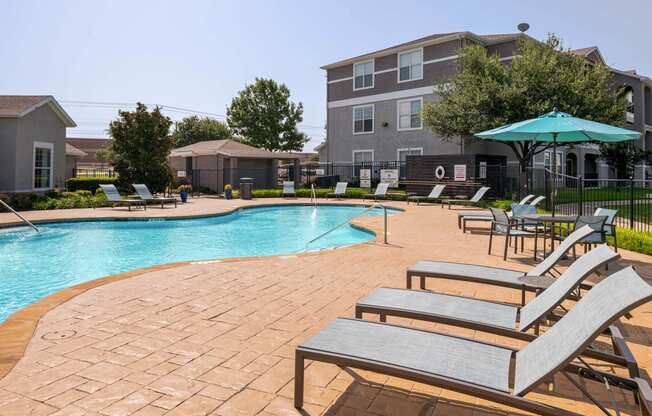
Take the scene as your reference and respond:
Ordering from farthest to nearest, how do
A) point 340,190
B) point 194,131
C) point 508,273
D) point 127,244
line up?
point 194,131
point 340,190
point 127,244
point 508,273

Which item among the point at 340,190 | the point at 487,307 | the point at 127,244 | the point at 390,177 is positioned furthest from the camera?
the point at 390,177

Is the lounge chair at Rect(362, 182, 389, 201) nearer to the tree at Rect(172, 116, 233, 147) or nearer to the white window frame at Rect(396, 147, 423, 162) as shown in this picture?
the white window frame at Rect(396, 147, 423, 162)

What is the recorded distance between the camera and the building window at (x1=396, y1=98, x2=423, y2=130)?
27156 mm

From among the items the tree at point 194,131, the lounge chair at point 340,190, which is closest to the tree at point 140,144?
the lounge chair at point 340,190

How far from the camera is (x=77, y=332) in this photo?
3.82 metres

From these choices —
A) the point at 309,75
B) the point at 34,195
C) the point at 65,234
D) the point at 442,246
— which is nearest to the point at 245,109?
the point at 309,75

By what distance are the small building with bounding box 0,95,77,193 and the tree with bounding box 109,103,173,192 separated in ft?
7.76

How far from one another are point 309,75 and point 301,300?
30719 mm

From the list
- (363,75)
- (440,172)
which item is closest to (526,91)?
(440,172)

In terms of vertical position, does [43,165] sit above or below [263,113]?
below

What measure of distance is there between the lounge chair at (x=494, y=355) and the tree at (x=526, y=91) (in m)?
19.1

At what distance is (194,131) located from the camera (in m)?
57.0

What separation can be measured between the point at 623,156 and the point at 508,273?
28734mm

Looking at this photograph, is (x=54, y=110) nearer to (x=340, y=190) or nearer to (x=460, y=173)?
(x=340, y=190)
